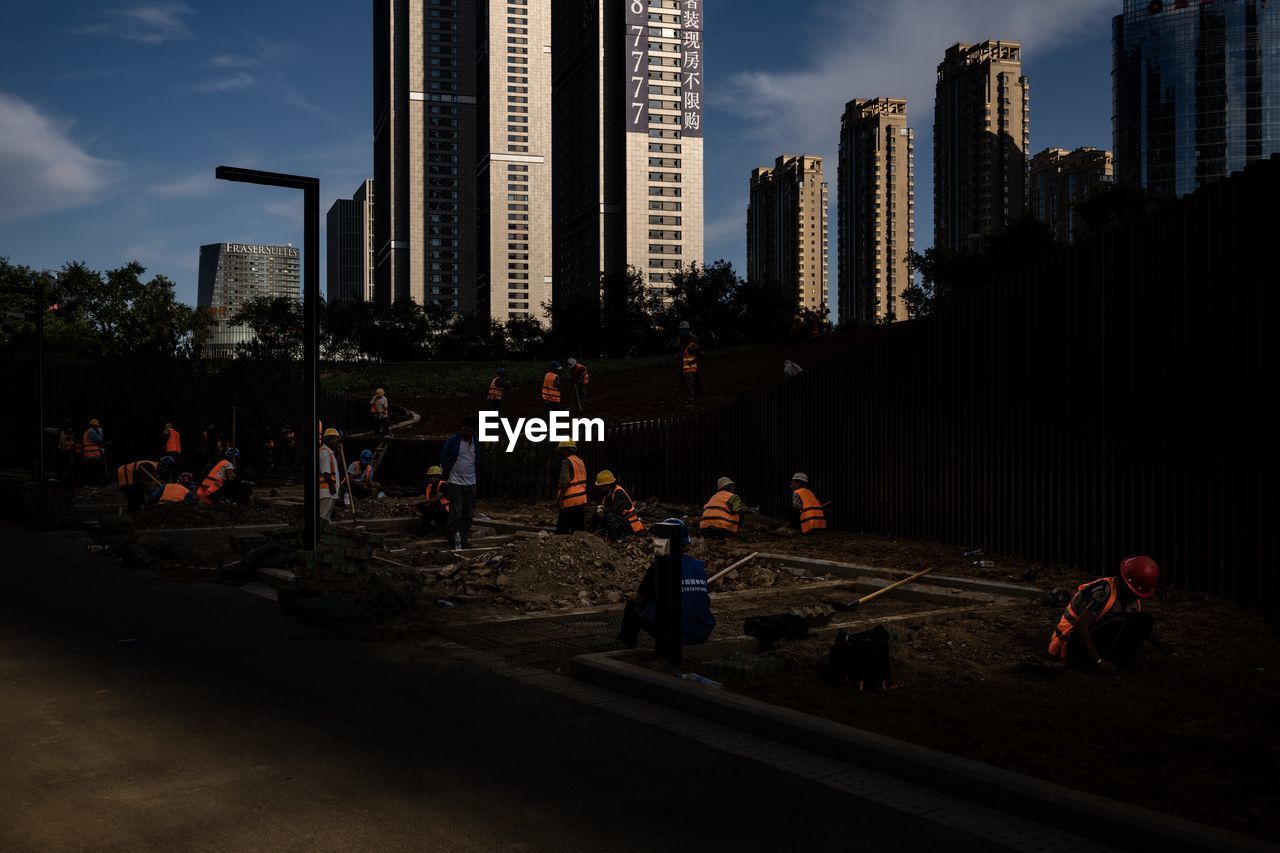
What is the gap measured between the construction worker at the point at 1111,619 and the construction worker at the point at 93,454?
86.8ft

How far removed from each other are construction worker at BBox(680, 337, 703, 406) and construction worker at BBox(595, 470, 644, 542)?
41.4 ft

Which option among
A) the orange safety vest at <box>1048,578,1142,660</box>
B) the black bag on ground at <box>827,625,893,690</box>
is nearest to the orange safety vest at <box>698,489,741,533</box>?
the orange safety vest at <box>1048,578,1142,660</box>

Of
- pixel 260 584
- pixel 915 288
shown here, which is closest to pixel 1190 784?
pixel 260 584

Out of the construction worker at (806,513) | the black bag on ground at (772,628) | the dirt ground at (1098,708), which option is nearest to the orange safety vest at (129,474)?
the construction worker at (806,513)

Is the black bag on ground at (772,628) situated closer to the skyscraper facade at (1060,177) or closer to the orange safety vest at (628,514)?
the orange safety vest at (628,514)

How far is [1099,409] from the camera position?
1173 centimetres

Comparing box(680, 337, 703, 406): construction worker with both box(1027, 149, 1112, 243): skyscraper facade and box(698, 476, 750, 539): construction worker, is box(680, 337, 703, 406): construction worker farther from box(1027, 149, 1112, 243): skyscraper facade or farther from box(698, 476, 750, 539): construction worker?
box(1027, 149, 1112, 243): skyscraper facade

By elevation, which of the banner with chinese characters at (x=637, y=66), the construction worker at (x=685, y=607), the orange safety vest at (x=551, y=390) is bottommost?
the construction worker at (x=685, y=607)

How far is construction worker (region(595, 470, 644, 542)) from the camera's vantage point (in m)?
15.6

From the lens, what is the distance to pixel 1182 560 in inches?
417

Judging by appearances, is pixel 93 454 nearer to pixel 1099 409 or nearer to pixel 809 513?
pixel 809 513

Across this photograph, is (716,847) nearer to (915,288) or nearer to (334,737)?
(334,737)

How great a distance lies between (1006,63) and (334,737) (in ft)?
482

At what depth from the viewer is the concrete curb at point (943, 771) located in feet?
14.5
